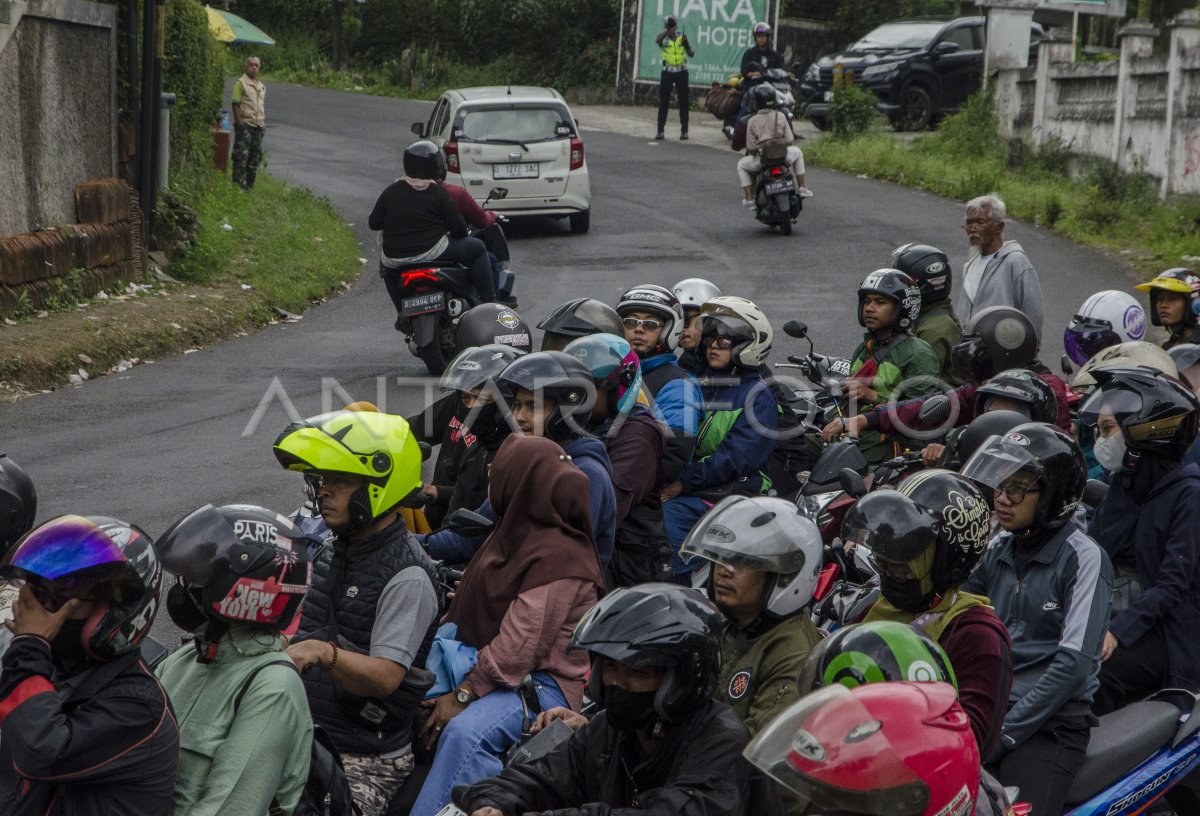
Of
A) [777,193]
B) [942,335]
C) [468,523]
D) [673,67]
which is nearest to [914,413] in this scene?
[942,335]

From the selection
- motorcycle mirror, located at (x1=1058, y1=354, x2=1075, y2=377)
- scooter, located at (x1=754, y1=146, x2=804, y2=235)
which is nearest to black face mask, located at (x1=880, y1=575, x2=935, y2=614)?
motorcycle mirror, located at (x1=1058, y1=354, x2=1075, y2=377)

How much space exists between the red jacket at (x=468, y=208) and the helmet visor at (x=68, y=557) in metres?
8.96

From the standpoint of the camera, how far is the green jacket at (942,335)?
7.93 meters

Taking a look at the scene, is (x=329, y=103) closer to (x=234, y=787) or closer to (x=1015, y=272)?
(x=1015, y=272)

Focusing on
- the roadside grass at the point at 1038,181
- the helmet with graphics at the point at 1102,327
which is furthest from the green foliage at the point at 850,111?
the helmet with graphics at the point at 1102,327

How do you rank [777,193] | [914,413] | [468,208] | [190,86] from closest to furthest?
[914,413]
[468,208]
[190,86]
[777,193]

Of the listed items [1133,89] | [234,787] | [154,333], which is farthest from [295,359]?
[1133,89]

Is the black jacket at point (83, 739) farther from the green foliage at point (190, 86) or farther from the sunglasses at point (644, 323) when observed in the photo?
the green foliage at point (190, 86)

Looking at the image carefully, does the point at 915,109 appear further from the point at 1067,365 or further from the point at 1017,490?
the point at 1017,490

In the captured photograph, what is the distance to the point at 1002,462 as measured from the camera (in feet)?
16.5

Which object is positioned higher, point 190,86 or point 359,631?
point 190,86

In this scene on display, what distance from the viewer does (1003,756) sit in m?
4.82

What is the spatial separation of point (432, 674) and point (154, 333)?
9.53 metres

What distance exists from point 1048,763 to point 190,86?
14.9 meters
